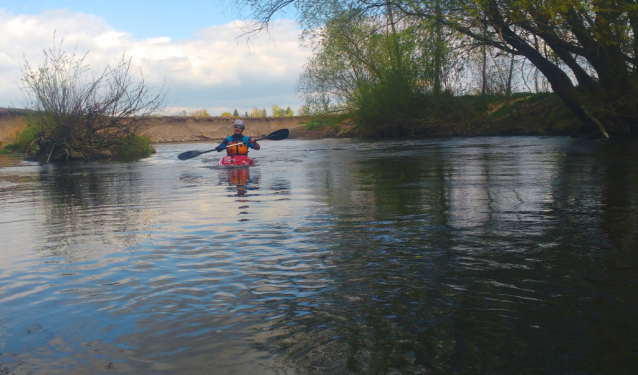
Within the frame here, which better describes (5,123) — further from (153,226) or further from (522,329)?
(522,329)

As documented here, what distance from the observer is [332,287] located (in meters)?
3.23

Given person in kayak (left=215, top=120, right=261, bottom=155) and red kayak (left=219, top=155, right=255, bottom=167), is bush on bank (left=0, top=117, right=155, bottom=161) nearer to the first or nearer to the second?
person in kayak (left=215, top=120, right=261, bottom=155)

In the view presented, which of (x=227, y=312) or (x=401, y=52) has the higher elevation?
(x=401, y=52)

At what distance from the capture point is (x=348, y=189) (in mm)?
8312

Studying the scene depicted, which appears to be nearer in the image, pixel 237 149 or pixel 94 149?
pixel 237 149

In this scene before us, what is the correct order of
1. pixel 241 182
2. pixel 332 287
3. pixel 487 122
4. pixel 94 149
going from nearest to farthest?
pixel 332 287 < pixel 241 182 < pixel 94 149 < pixel 487 122

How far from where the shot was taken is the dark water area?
232 centimetres

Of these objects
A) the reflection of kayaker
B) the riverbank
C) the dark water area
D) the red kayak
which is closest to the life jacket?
the red kayak

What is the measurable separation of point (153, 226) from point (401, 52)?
2843 centimetres

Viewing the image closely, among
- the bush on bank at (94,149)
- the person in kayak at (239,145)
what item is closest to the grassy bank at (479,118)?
the person in kayak at (239,145)

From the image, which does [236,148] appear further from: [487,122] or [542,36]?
[487,122]

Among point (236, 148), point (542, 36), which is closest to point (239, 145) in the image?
point (236, 148)

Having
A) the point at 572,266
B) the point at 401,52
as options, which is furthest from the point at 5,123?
the point at 572,266

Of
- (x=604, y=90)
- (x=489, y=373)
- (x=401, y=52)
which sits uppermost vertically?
(x=401, y=52)
